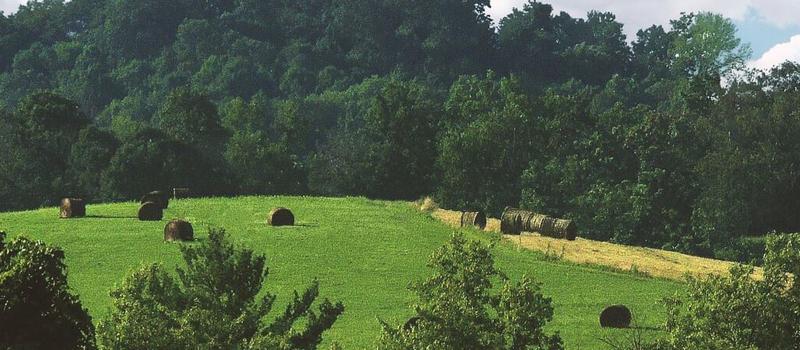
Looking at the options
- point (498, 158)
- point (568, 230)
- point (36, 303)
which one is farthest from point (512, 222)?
point (36, 303)

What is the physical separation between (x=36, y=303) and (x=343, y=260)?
4023 cm

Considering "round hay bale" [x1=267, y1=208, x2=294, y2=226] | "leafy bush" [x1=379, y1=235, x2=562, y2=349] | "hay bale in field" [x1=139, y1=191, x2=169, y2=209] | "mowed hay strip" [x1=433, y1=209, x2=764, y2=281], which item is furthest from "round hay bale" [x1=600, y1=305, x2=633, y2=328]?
"hay bale in field" [x1=139, y1=191, x2=169, y2=209]

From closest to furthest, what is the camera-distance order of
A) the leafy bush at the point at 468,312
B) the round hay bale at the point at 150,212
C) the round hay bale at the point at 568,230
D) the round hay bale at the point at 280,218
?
the leafy bush at the point at 468,312, the round hay bale at the point at 150,212, the round hay bale at the point at 280,218, the round hay bale at the point at 568,230

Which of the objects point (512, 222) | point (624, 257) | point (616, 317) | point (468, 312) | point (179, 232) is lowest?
point (616, 317)

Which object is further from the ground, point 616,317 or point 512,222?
point 512,222

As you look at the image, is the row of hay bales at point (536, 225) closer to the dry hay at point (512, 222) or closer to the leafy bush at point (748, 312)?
the dry hay at point (512, 222)

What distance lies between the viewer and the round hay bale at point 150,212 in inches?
2913

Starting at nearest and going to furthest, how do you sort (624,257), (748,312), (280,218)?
1. (748,312)
2. (624,257)
3. (280,218)

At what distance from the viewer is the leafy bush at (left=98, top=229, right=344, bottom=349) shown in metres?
25.9

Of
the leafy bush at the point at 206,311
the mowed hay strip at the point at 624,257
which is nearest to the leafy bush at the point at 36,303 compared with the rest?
the leafy bush at the point at 206,311

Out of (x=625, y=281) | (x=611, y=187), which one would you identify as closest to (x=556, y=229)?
(x=625, y=281)

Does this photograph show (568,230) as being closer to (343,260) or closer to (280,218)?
(280,218)

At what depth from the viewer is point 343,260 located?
207ft

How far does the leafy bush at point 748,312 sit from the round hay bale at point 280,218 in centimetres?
4987
